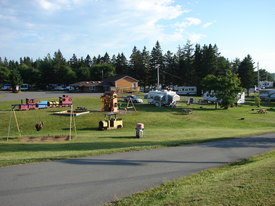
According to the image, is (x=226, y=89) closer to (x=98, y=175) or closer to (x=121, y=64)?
(x=98, y=175)

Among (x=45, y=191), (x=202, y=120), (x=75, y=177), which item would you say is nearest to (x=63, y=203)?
(x=45, y=191)

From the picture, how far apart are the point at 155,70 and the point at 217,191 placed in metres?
81.2

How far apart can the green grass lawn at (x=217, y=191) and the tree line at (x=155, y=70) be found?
6002 cm

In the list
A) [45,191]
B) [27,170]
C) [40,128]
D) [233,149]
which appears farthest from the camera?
[40,128]

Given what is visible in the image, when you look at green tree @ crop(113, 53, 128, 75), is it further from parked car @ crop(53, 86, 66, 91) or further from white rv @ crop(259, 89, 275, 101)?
white rv @ crop(259, 89, 275, 101)

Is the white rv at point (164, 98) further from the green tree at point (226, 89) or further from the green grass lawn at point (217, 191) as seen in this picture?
the green grass lawn at point (217, 191)

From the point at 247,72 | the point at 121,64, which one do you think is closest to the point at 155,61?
the point at 121,64

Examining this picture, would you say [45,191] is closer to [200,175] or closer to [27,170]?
[27,170]

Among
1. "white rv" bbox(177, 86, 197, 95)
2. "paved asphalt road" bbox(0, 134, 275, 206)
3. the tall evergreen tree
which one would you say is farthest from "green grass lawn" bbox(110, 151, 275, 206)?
the tall evergreen tree

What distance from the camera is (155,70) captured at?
85.8 m

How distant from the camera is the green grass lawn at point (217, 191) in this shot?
17.1 ft

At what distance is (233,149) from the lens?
11.8 meters

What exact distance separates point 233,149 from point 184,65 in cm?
6987

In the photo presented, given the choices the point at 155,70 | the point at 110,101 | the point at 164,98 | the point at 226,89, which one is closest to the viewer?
the point at 110,101
